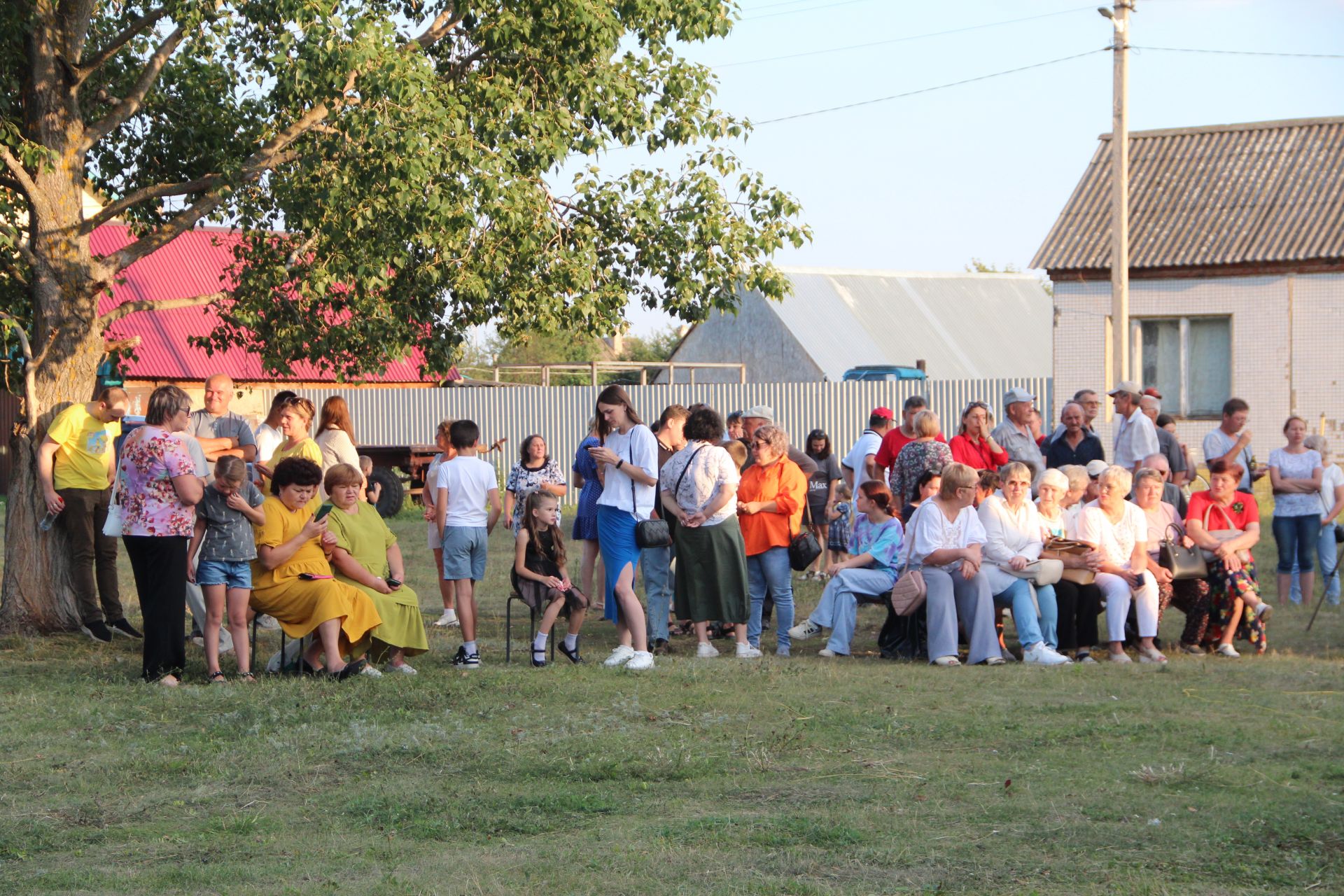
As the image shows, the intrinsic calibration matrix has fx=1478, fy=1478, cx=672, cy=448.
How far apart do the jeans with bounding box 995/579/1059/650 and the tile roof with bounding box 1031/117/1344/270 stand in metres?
15.5

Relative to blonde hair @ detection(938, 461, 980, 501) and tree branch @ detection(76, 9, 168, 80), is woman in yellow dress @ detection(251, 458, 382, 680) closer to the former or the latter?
blonde hair @ detection(938, 461, 980, 501)

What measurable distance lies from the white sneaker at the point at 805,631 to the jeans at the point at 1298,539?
453 centimetres

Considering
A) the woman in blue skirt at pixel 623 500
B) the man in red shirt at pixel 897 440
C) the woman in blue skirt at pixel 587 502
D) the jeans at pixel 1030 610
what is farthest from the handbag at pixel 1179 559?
the woman in blue skirt at pixel 587 502

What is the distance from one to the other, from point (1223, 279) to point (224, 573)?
19.4m

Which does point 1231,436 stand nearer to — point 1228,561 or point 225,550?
point 1228,561

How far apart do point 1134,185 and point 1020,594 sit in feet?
58.1

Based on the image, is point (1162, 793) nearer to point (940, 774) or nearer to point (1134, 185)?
point (940, 774)

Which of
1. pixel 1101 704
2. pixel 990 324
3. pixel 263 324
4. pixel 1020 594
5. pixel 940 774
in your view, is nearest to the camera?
pixel 940 774

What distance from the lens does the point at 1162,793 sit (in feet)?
20.3

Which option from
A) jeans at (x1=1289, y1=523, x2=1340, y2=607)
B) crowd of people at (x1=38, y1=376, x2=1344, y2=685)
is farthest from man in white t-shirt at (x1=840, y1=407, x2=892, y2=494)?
jeans at (x1=1289, y1=523, x2=1340, y2=607)

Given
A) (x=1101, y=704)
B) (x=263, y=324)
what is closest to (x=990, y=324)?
(x=263, y=324)

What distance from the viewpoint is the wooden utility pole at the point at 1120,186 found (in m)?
20.2

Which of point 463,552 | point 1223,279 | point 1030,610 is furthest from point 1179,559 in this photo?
point 1223,279

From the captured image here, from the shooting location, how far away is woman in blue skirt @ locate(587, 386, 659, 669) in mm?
9695
